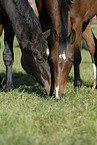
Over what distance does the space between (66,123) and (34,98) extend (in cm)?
116

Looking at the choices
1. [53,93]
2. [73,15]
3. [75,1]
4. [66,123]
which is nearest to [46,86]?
[53,93]

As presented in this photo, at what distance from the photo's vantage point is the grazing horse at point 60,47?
346 centimetres

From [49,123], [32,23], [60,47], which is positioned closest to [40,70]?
[60,47]

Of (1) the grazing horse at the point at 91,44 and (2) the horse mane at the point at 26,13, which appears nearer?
(2) the horse mane at the point at 26,13

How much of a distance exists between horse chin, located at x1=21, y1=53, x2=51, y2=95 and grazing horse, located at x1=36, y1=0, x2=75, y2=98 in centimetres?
10

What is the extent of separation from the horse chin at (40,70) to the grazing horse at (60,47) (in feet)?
0.33

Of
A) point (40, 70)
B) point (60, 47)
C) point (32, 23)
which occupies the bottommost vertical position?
point (40, 70)

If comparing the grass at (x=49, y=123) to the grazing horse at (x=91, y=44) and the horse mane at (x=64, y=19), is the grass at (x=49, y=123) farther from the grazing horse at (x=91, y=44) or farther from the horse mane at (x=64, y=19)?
the grazing horse at (x=91, y=44)

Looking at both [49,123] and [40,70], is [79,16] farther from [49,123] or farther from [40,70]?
[49,123]

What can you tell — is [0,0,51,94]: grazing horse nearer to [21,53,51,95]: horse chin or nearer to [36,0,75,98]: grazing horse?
[21,53,51,95]: horse chin

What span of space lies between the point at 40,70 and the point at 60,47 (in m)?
0.51

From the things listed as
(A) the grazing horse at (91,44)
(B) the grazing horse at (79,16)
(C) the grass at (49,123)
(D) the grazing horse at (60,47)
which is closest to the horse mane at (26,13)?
(D) the grazing horse at (60,47)

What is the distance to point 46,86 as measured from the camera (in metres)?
3.57

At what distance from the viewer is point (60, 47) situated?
3508mm
